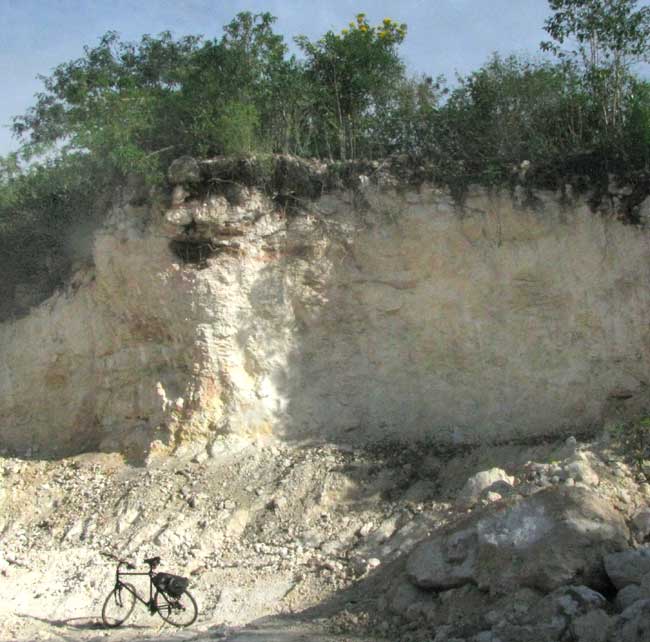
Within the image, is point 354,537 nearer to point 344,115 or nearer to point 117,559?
point 117,559

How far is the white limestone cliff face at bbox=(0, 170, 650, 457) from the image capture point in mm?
10797

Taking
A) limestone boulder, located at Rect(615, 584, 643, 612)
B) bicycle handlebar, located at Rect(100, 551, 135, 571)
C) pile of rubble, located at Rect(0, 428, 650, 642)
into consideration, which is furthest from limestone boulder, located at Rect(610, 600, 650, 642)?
bicycle handlebar, located at Rect(100, 551, 135, 571)

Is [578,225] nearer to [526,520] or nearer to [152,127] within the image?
[526,520]

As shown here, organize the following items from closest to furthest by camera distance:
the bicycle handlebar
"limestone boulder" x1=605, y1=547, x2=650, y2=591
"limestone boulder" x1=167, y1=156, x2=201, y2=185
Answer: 1. "limestone boulder" x1=605, y1=547, x2=650, y2=591
2. the bicycle handlebar
3. "limestone boulder" x1=167, y1=156, x2=201, y2=185

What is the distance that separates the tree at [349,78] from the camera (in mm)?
12477

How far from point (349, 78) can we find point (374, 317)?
13.0 ft

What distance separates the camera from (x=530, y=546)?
7.22 metres

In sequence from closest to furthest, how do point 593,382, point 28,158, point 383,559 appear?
point 383,559
point 593,382
point 28,158

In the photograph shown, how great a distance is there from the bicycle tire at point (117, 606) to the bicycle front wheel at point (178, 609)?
1.15 feet

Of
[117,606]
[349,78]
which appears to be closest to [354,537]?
[117,606]

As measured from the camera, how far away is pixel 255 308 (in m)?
11.4

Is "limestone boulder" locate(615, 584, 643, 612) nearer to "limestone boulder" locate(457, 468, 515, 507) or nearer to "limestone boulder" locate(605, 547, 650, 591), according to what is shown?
"limestone boulder" locate(605, 547, 650, 591)

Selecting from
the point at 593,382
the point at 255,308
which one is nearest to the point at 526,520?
the point at 593,382

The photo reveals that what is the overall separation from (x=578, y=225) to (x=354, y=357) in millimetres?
3555
